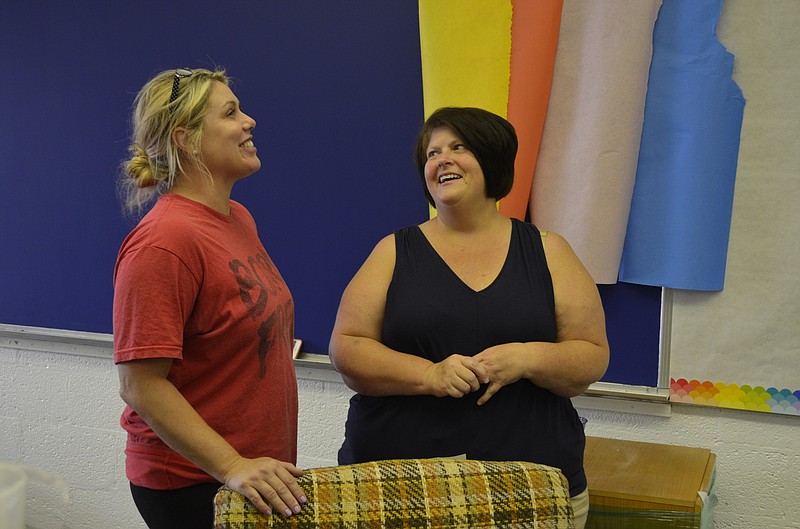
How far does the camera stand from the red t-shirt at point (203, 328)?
1295mm

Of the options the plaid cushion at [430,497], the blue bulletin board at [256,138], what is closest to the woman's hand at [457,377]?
the plaid cushion at [430,497]

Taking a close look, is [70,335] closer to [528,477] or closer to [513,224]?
[513,224]

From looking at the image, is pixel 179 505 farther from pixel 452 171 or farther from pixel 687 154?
pixel 687 154

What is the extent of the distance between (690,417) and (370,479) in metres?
1.29

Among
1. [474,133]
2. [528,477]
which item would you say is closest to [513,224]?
[474,133]

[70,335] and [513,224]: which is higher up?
[513,224]

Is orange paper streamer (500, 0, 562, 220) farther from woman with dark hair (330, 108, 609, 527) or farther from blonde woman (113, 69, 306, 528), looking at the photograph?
blonde woman (113, 69, 306, 528)

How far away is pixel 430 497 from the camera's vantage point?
1195mm

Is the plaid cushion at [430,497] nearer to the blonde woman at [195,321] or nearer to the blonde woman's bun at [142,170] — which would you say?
the blonde woman at [195,321]

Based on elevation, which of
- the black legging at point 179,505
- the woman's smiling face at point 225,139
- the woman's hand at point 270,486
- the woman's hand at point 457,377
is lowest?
the black legging at point 179,505

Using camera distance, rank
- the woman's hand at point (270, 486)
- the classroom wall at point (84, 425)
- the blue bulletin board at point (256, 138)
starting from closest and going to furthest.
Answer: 1. the woman's hand at point (270, 486)
2. the blue bulletin board at point (256, 138)
3. the classroom wall at point (84, 425)

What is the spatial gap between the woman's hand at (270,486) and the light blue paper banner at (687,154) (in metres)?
1.29

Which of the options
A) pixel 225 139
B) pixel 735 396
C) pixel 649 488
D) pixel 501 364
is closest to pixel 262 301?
pixel 225 139

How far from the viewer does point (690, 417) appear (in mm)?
2209
